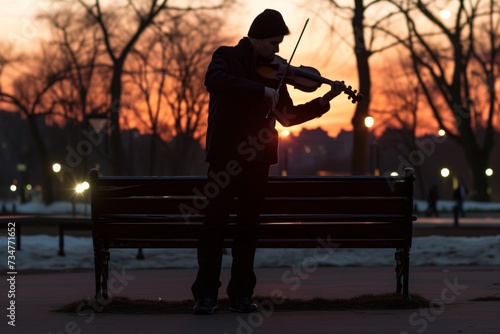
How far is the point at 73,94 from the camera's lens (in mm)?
69938

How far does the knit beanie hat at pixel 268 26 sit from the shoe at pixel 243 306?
156 centimetres

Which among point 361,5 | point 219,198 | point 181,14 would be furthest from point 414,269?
point 181,14

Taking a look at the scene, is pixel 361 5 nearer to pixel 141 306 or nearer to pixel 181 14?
pixel 181 14

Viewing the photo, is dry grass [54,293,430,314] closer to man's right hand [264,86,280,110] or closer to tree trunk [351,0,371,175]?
man's right hand [264,86,280,110]

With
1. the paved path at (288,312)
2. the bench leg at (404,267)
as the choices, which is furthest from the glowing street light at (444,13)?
the bench leg at (404,267)

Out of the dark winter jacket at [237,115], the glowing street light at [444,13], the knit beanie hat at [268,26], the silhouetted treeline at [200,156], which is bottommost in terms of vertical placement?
the silhouetted treeline at [200,156]

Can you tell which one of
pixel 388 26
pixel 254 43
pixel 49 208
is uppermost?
pixel 388 26

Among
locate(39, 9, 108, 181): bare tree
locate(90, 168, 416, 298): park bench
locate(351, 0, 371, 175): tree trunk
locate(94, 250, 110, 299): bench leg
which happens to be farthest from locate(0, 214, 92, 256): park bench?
locate(39, 9, 108, 181): bare tree

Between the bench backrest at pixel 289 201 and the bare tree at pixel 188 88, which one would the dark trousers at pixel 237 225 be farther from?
the bare tree at pixel 188 88

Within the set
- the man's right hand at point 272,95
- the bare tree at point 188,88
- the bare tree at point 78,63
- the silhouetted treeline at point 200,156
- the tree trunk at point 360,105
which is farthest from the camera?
the silhouetted treeline at point 200,156

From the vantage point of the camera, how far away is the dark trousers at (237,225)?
7.46 metres

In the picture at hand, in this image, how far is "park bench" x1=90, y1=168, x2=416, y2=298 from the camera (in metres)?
8.06

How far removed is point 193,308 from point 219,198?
71 centimetres

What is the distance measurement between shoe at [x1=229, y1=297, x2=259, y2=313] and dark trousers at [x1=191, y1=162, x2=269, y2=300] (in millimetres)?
41
